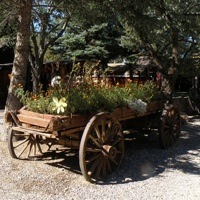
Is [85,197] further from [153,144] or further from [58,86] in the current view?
[153,144]

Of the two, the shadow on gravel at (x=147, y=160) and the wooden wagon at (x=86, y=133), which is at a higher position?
the wooden wagon at (x=86, y=133)

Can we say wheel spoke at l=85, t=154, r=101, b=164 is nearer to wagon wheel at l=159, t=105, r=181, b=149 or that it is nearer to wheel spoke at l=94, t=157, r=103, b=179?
wheel spoke at l=94, t=157, r=103, b=179

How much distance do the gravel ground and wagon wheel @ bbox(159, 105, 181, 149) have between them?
1.06 feet

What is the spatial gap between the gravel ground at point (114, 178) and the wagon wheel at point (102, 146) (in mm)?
195

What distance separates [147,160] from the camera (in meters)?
6.96

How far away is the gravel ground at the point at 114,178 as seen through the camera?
5.10m

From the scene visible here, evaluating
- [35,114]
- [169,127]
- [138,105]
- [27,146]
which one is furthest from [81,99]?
[169,127]

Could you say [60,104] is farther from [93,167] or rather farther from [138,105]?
[138,105]

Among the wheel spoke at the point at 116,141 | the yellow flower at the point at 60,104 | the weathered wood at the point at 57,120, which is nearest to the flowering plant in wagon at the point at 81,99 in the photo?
the yellow flower at the point at 60,104

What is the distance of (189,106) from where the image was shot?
15.0m

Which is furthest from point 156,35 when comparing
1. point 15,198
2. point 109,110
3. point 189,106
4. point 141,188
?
point 15,198

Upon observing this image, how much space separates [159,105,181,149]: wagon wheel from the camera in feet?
25.2

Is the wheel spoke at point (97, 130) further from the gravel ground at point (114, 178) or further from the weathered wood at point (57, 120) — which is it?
the gravel ground at point (114, 178)

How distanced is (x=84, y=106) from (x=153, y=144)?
320 cm
